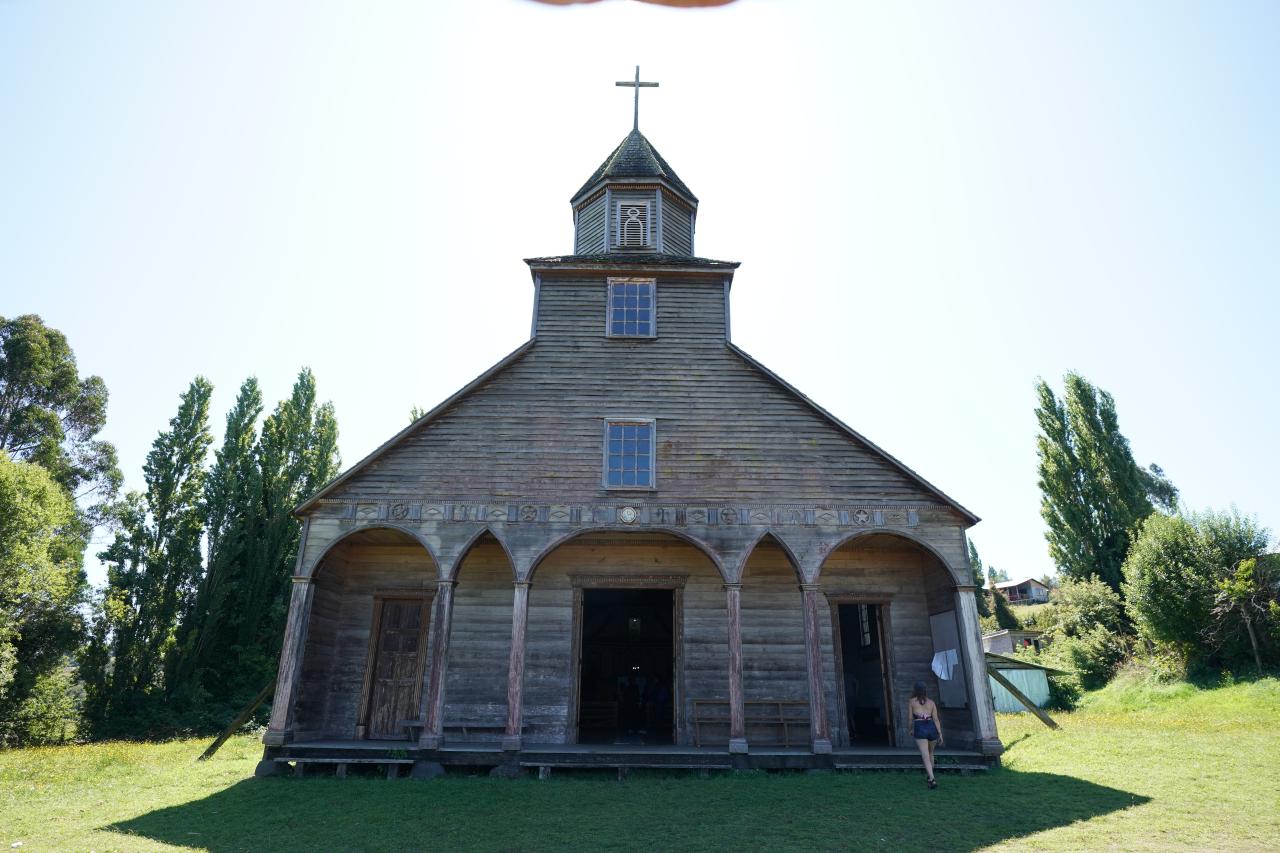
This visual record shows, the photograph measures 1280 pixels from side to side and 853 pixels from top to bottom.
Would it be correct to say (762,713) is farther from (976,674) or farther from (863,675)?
(863,675)

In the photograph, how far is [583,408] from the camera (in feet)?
47.9

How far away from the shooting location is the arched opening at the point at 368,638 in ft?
46.6

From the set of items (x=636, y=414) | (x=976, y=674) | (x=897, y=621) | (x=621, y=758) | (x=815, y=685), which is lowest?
(x=621, y=758)

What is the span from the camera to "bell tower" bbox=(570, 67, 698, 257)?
18.5 m

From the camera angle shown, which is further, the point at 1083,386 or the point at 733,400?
the point at 1083,386

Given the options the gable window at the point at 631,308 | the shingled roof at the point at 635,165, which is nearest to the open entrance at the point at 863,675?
the gable window at the point at 631,308

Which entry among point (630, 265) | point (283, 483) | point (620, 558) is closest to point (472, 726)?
point (620, 558)

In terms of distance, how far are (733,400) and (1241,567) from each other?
67.1 ft

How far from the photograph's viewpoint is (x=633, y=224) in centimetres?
1869

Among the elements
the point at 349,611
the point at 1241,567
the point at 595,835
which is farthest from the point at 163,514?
the point at 1241,567

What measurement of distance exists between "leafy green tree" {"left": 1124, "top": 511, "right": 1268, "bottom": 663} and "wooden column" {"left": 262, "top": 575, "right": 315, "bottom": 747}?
27916mm

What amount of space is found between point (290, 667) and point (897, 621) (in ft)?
40.8

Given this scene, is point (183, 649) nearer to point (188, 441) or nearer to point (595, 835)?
point (188, 441)

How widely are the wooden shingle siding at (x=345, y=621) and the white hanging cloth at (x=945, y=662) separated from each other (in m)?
10.8
